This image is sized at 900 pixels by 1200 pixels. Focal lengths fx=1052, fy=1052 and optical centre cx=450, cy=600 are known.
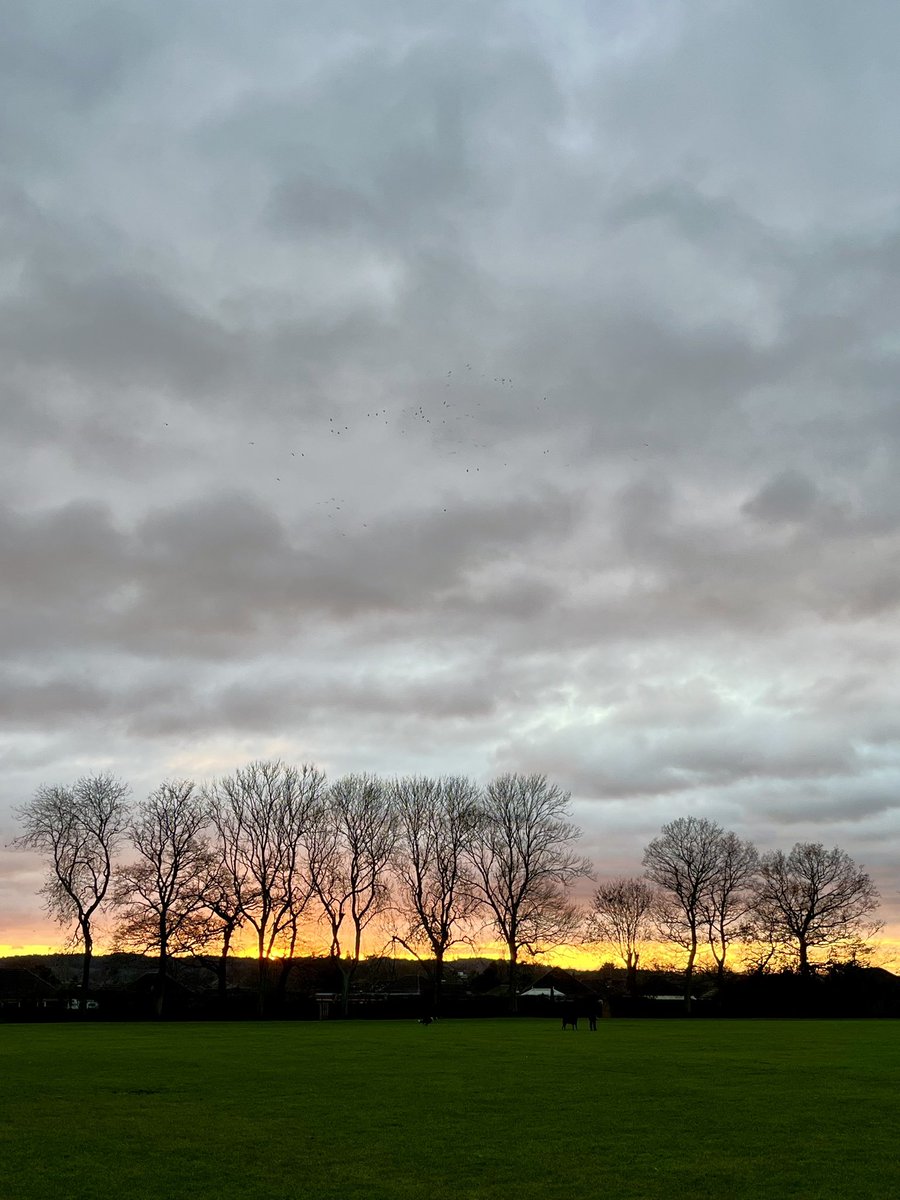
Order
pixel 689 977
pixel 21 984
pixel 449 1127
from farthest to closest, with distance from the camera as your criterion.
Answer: pixel 21 984 → pixel 689 977 → pixel 449 1127

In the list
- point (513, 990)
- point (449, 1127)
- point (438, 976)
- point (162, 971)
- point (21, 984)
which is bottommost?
point (21, 984)

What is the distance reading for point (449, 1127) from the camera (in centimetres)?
2027

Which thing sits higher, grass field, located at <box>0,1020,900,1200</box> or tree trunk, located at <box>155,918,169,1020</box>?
grass field, located at <box>0,1020,900,1200</box>

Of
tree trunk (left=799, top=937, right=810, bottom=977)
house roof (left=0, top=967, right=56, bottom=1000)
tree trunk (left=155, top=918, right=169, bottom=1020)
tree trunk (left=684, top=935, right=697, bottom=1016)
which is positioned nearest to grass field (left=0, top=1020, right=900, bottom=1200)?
tree trunk (left=155, top=918, right=169, bottom=1020)

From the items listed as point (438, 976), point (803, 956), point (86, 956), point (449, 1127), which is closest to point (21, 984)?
point (86, 956)

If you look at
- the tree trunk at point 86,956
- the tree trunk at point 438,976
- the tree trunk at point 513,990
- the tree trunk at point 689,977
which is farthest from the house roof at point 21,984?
the tree trunk at point 689,977

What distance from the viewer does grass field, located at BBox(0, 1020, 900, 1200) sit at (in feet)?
49.9

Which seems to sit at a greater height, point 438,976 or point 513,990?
point 438,976

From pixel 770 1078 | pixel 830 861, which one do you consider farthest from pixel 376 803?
pixel 770 1078

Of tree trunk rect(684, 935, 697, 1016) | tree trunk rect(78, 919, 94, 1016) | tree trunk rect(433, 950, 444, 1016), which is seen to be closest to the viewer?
tree trunk rect(78, 919, 94, 1016)

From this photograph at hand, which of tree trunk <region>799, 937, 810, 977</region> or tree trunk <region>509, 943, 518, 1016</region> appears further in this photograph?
tree trunk <region>799, 937, 810, 977</region>

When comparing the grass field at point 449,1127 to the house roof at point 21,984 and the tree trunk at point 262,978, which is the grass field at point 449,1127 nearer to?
the tree trunk at point 262,978

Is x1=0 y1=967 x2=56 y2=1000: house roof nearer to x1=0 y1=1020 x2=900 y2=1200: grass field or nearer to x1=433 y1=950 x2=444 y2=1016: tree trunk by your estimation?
x1=433 y1=950 x2=444 y2=1016: tree trunk

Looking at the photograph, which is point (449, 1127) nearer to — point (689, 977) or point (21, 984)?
point (689, 977)
